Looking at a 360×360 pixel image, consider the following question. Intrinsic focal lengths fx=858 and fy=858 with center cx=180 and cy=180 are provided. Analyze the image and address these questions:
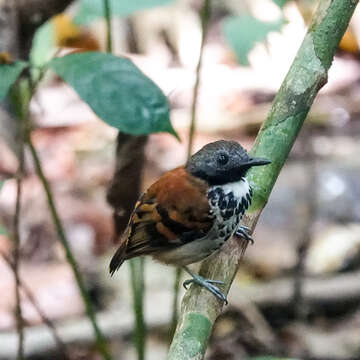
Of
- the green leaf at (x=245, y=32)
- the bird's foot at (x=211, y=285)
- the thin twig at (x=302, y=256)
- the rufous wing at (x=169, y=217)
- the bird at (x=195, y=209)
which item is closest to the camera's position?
the bird's foot at (x=211, y=285)

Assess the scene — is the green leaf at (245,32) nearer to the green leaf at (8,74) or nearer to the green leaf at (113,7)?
the green leaf at (113,7)

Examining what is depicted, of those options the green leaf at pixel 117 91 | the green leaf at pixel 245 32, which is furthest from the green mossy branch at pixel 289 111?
the green leaf at pixel 245 32

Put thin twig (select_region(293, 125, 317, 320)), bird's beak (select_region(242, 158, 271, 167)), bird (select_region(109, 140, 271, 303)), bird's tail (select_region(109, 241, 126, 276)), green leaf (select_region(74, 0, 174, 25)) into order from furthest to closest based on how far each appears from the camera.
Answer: thin twig (select_region(293, 125, 317, 320))
green leaf (select_region(74, 0, 174, 25))
bird's tail (select_region(109, 241, 126, 276))
bird (select_region(109, 140, 271, 303))
bird's beak (select_region(242, 158, 271, 167))

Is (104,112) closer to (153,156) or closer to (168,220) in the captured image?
(168,220)

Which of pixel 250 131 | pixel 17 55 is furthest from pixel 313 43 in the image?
pixel 250 131

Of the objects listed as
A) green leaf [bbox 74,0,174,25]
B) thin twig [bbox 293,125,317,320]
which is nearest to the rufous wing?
green leaf [bbox 74,0,174,25]

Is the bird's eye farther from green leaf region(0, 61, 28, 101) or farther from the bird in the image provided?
green leaf region(0, 61, 28, 101)
